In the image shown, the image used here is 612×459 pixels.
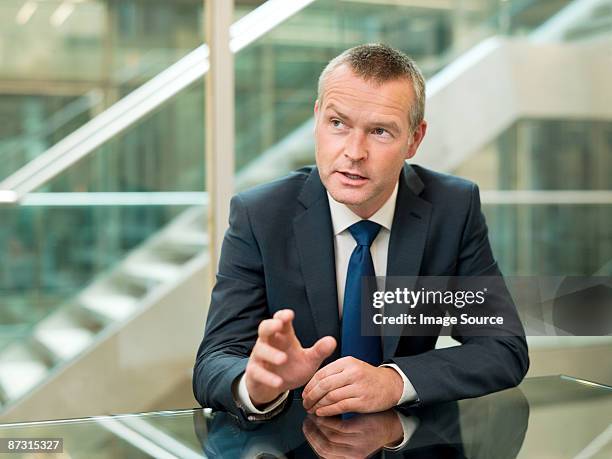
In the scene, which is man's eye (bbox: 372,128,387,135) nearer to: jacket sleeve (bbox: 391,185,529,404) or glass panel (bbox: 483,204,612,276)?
jacket sleeve (bbox: 391,185,529,404)

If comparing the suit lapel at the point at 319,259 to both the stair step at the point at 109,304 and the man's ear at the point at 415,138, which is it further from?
the stair step at the point at 109,304

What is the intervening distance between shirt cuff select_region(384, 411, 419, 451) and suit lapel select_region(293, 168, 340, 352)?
41 cm


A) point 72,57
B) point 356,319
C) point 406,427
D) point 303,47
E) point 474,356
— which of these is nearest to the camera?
point 406,427

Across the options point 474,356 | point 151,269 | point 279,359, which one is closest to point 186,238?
point 151,269

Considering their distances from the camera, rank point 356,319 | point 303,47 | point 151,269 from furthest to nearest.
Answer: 1. point 303,47
2. point 151,269
3. point 356,319

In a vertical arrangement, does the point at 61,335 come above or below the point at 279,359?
below

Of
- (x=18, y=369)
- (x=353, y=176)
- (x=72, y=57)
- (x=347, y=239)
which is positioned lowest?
(x=18, y=369)

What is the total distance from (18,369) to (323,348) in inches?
82.9

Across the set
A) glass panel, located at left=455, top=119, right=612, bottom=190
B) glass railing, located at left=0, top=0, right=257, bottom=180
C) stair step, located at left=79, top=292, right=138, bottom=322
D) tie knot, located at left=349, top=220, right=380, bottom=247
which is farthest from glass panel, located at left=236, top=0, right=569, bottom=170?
tie knot, located at left=349, top=220, right=380, bottom=247

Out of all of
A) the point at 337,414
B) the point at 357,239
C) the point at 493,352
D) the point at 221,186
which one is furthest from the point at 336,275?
the point at 221,186

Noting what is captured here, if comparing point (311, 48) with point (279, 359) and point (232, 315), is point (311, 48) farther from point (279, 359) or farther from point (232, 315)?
point (279, 359)

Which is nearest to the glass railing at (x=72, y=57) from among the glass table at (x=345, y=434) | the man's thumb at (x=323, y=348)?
the glass table at (x=345, y=434)

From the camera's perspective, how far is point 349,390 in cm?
127

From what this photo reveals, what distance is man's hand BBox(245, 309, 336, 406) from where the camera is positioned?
1121 mm
